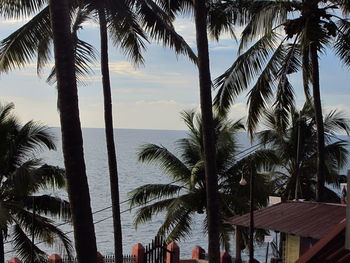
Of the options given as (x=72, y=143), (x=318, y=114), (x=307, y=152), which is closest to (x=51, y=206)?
(x=318, y=114)

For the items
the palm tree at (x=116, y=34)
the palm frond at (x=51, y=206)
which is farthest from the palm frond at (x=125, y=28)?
the palm frond at (x=51, y=206)

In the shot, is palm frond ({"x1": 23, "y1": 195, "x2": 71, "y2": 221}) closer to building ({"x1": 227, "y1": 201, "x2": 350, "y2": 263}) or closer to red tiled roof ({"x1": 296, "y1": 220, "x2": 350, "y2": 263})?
building ({"x1": 227, "y1": 201, "x2": 350, "y2": 263})

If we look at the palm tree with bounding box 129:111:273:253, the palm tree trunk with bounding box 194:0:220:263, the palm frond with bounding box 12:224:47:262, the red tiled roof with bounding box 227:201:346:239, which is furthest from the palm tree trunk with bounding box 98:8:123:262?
the palm tree with bounding box 129:111:273:253

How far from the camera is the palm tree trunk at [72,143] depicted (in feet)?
27.7

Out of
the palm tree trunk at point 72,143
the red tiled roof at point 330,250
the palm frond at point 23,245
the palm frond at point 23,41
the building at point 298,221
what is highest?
the palm frond at point 23,41

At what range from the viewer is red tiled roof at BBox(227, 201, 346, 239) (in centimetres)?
1568

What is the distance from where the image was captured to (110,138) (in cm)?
1788

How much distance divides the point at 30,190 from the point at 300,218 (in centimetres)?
824

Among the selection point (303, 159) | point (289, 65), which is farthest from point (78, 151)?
point (303, 159)

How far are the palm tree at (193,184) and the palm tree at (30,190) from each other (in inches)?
223

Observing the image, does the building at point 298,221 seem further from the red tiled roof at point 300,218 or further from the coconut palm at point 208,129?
the coconut palm at point 208,129

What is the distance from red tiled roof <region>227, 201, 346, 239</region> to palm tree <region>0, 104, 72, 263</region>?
232 inches

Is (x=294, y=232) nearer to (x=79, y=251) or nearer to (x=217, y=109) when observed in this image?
(x=217, y=109)

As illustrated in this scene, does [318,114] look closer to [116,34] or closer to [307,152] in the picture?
[116,34]
